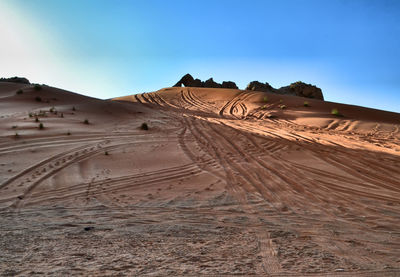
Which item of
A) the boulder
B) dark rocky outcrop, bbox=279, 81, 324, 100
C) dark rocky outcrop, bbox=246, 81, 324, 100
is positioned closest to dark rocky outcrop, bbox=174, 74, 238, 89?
the boulder

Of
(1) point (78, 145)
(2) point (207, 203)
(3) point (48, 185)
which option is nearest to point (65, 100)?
(1) point (78, 145)

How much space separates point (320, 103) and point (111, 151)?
18398 mm

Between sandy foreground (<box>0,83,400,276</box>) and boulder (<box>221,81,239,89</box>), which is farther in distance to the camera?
boulder (<box>221,81,239,89</box>)

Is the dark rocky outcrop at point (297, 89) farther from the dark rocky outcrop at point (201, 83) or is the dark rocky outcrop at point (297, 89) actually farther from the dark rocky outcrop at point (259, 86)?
the dark rocky outcrop at point (201, 83)

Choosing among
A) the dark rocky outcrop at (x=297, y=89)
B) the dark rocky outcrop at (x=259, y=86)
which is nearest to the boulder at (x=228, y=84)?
the dark rocky outcrop at (x=297, y=89)

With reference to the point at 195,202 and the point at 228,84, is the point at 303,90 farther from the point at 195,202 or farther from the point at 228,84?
the point at 195,202

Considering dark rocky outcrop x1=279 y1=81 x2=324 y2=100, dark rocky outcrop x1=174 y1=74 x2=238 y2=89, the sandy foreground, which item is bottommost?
the sandy foreground

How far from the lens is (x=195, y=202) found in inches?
196

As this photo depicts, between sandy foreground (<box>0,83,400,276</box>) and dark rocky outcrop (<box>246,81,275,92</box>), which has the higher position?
dark rocky outcrop (<box>246,81,275,92</box>)

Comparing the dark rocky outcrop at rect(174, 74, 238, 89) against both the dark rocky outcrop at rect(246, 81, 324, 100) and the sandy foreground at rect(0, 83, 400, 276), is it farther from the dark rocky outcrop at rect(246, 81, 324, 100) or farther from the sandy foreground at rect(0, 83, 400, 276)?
the sandy foreground at rect(0, 83, 400, 276)

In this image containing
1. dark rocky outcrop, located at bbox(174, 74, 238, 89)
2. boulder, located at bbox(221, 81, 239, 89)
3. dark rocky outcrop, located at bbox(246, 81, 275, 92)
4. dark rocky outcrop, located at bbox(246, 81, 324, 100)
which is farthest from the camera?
boulder, located at bbox(221, 81, 239, 89)

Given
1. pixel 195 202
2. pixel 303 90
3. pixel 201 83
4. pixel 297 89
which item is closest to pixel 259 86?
pixel 297 89

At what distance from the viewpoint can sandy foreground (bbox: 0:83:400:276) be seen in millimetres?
2965

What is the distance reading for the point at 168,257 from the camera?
3010 millimetres
